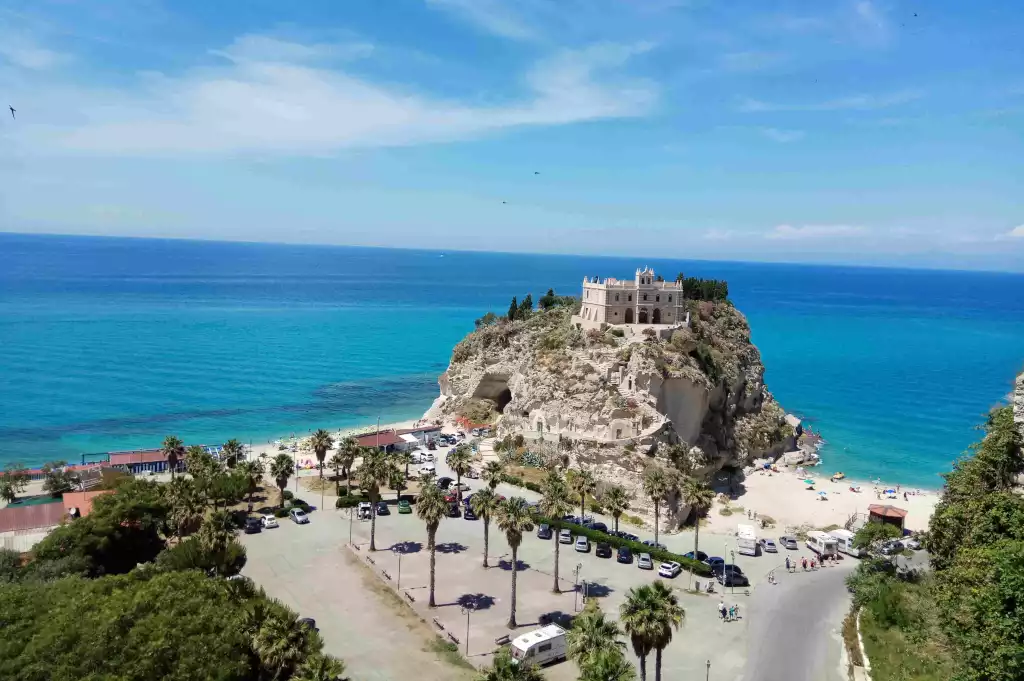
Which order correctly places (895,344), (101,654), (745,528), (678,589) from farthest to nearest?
(895,344) → (745,528) → (678,589) → (101,654)

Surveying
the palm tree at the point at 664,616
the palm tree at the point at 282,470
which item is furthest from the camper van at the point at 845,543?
the palm tree at the point at 282,470

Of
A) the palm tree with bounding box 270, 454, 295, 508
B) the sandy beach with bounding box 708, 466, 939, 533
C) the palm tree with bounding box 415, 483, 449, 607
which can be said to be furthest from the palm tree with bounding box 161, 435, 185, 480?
the sandy beach with bounding box 708, 466, 939, 533

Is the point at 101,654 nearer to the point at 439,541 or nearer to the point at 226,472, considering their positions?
the point at 439,541

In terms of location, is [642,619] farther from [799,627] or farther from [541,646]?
[799,627]

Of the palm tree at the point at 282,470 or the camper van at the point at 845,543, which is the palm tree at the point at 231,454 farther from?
the camper van at the point at 845,543

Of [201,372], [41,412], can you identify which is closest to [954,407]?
[201,372]

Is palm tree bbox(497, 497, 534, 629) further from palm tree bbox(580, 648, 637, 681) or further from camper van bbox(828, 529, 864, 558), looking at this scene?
camper van bbox(828, 529, 864, 558)
